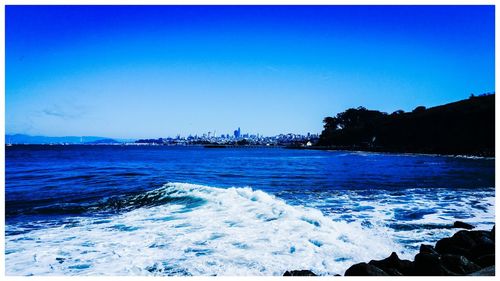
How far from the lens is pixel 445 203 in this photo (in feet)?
49.0

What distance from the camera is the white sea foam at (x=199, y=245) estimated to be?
24.4 ft

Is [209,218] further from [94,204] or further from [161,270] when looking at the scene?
[94,204]

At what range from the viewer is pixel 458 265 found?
21.6 feet

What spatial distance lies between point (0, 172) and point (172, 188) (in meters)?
13.1

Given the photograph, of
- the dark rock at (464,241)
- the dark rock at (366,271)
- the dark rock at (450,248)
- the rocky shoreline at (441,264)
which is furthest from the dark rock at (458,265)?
the dark rock at (366,271)

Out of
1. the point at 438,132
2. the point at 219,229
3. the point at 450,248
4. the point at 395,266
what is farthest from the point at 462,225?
the point at 438,132

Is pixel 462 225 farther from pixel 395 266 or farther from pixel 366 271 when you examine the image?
pixel 366 271

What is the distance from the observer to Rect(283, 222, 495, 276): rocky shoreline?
6.16 meters

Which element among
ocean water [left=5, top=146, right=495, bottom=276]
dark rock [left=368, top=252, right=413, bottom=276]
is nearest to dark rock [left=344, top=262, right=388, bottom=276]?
dark rock [left=368, top=252, right=413, bottom=276]

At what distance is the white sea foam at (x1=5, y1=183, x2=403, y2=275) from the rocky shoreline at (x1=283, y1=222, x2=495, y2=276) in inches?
39.1

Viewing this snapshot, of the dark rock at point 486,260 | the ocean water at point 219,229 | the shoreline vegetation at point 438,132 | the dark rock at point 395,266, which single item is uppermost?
the shoreline vegetation at point 438,132

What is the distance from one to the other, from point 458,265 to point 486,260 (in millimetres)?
701

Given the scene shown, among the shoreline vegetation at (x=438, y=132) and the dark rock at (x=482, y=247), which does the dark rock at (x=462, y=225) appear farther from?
the shoreline vegetation at (x=438, y=132)
